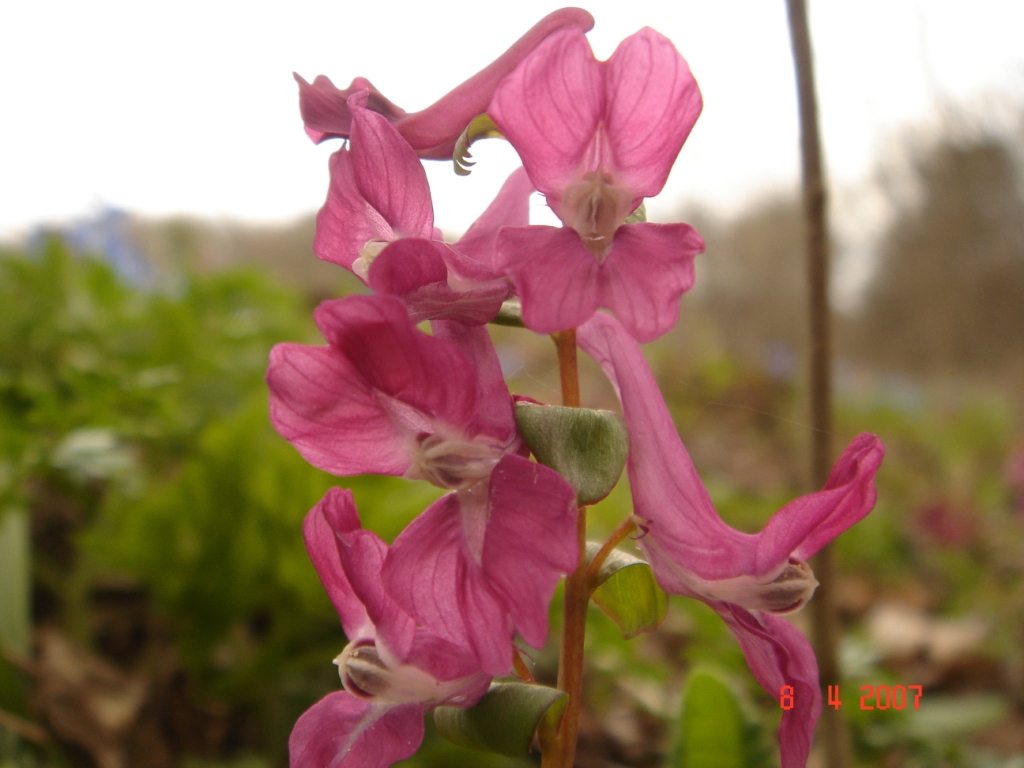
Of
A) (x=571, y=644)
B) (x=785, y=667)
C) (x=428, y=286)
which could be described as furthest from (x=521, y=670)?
(x=428, y=286)

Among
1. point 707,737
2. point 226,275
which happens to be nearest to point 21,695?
point 707,737

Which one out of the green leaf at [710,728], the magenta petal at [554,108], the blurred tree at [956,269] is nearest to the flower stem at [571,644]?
the magenta petal at [554,108]

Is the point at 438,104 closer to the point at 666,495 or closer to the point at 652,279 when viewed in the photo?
the point at 652,279

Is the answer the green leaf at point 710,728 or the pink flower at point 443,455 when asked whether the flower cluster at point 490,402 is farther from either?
the green leaf at point 710,728

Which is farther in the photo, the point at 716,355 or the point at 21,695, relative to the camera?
the point at 716,355

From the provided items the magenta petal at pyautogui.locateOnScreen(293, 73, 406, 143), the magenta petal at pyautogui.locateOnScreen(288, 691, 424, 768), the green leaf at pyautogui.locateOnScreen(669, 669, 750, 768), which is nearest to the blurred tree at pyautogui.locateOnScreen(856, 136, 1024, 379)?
the green leaf at pyautogui.locateOnScreen(669, 669, 750, 768)

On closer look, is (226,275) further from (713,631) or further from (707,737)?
(707,737)
